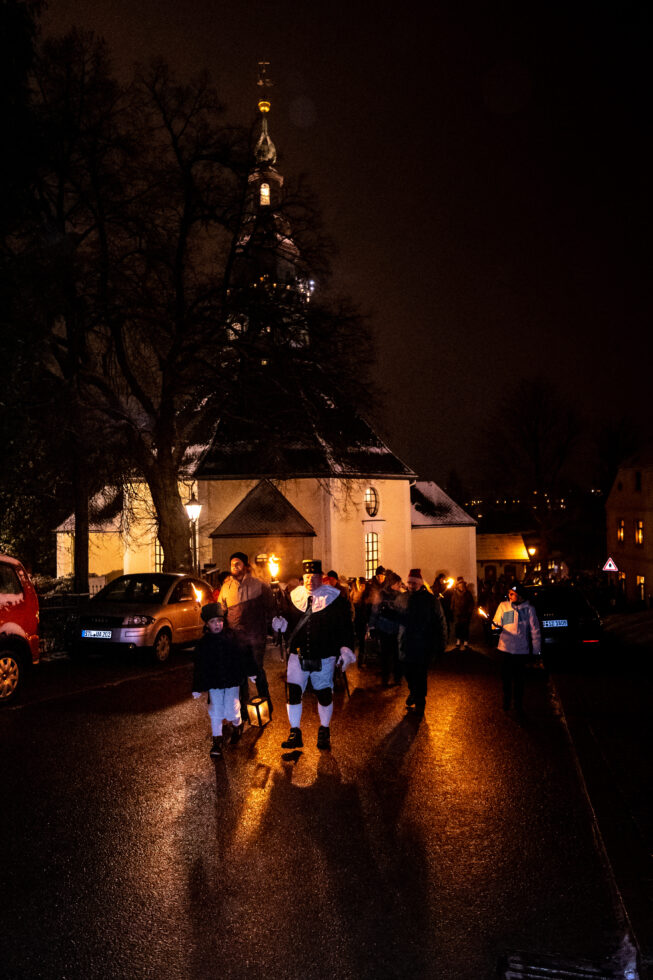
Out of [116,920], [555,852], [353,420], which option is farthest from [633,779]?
[353,420]

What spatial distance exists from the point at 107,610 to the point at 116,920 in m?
12.3

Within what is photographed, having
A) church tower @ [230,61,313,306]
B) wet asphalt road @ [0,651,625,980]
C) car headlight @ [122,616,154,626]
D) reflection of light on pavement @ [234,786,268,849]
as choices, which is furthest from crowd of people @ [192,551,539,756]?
church tower @ [230,61,313,306]

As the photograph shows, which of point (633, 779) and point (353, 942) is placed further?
point (633, 779)

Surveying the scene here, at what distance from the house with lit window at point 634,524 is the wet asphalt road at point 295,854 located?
41.1 m

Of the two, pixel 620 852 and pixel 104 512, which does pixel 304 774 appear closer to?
pixel 620 852

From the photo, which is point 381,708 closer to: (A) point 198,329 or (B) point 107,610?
(B) point 107,610

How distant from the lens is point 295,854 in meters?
5.91

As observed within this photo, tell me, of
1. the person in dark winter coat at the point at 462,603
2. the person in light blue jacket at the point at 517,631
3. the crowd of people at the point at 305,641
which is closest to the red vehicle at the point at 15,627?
the crowd of people at the point at 305,641

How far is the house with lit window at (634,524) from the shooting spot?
50.1 meters

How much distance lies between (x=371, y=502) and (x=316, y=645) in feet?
126

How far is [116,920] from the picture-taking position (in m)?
4.84

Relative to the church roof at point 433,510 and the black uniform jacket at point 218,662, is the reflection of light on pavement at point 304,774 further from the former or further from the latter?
the church roof at point 433,510

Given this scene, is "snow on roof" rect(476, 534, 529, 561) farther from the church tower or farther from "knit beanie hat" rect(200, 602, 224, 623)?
"knit beanie hat" rect(200, 602, 224, 623)

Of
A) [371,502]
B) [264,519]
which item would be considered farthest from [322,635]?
[371,502]
